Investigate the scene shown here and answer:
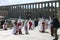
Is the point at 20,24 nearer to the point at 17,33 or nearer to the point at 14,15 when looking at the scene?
the point at 17,33

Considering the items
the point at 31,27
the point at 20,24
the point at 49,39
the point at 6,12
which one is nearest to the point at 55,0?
the point at 31,27

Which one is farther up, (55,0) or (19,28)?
(55,0)

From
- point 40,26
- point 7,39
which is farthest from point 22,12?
point 7,39

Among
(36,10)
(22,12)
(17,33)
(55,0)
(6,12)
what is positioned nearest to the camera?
(17,33)

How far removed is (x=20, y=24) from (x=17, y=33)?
71cm

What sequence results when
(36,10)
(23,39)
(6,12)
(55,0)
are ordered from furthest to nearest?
1. (6,12)
2. (36,10)
3. (55,0)
4. (23,39)

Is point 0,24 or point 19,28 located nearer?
point 19,28

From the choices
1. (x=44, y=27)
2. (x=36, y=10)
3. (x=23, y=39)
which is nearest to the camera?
(x=23, y=39)

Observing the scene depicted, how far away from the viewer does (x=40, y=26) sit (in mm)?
20109

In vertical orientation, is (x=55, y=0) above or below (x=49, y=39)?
above

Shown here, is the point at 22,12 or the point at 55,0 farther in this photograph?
the point at 22,12

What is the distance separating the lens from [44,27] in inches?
790

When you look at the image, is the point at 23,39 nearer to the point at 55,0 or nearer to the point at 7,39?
the point at 7,39

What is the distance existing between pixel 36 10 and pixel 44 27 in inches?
955
